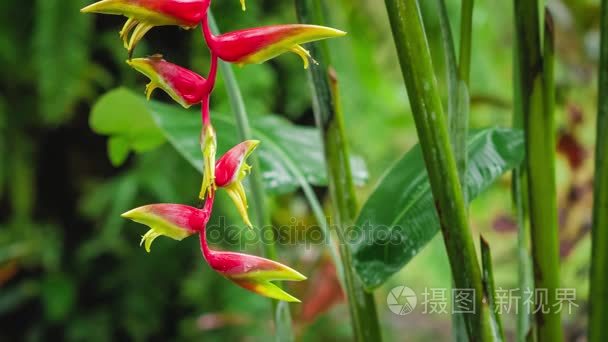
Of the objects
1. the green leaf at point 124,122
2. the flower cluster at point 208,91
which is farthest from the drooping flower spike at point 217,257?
the green leaf at point 124,122

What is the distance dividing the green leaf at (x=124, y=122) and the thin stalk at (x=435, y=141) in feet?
0.84

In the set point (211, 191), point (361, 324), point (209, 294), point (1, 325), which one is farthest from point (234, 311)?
point (211, 191)

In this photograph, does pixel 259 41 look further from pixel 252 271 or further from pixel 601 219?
pixel 601 219

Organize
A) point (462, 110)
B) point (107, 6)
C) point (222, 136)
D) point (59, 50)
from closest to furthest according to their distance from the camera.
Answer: point (107, 6) → point (462, 110) → point (222, 136) → point (59, 50)

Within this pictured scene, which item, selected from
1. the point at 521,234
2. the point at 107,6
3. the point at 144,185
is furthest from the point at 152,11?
the point at 144,185

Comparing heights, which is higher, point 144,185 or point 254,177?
point 254,177

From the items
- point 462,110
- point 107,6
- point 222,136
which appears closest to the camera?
point 107,6

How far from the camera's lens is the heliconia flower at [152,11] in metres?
0.20

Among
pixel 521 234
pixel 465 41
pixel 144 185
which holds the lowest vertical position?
pixel 144 185

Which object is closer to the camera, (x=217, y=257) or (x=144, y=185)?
(x=217, y=257)

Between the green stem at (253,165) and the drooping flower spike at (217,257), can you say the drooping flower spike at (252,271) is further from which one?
the green stem at (253,165)

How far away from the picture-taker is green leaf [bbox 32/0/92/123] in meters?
1.03

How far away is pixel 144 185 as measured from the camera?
1.20 m

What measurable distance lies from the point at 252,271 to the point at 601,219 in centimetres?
21
